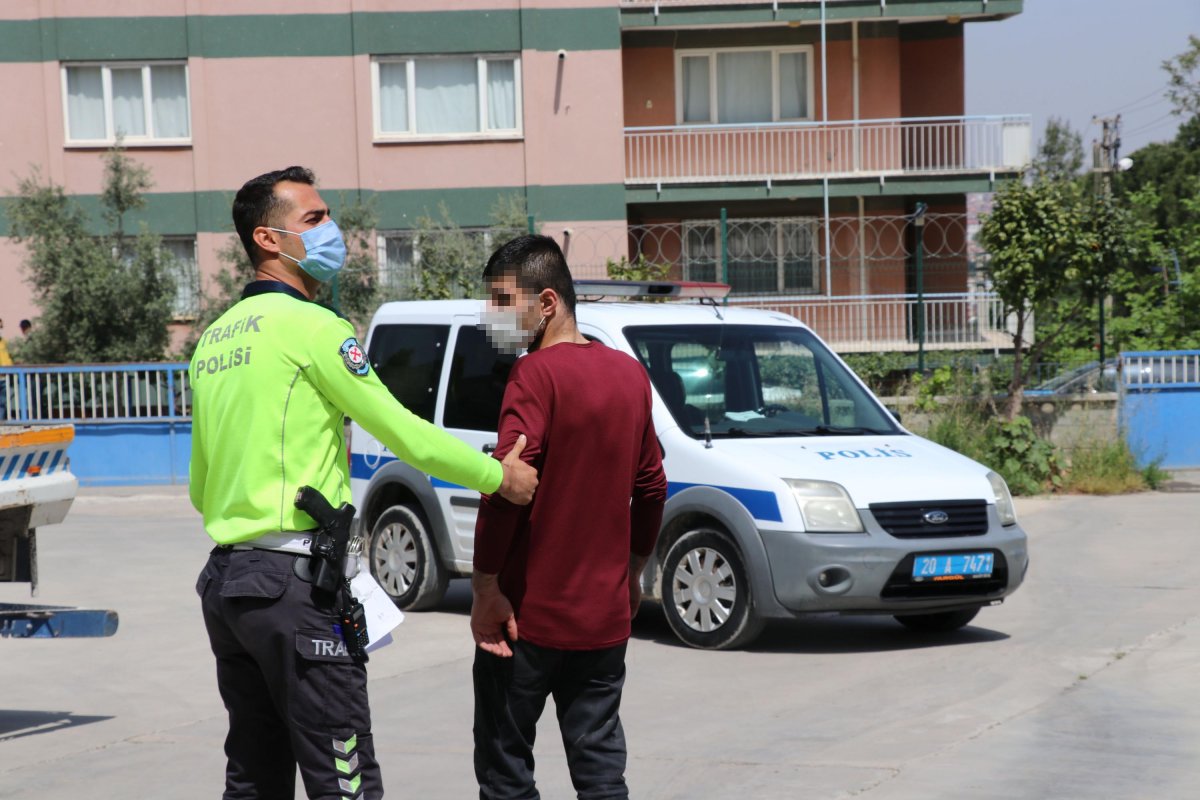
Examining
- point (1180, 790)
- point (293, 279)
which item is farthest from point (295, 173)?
point (1180, 790)

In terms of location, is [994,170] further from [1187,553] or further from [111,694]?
[111,694]

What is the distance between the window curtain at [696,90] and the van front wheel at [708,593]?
2163 cm

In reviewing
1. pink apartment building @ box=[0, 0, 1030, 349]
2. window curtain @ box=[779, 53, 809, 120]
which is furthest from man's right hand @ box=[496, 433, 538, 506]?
window curtain @ box=[779, 53, 809, 120]

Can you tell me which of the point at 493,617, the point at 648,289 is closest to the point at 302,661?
the point at 493,617

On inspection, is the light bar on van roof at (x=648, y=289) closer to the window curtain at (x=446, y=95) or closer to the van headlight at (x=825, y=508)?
the van headlight at (x=825, y=508)

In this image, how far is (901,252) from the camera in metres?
28.7

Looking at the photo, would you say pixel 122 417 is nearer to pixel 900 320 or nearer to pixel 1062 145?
pixel 900 320

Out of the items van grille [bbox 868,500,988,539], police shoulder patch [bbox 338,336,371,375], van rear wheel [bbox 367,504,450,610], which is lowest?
van rear wheel [bbox 367,504,450,610]

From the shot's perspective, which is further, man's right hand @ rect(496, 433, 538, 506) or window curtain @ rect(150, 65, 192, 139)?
window curtain @ rect(150, 65, 192, 139)

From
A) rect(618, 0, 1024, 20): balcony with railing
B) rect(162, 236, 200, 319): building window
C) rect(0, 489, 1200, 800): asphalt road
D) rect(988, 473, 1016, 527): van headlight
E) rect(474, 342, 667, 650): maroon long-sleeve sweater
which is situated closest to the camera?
rect(474, 342, 667, 650): maroon long-sleeve sweater

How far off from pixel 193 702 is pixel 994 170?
901 inches

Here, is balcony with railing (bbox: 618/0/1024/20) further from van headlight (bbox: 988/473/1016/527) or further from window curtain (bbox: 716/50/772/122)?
van headlight (bbox: 988/473/1016/527)

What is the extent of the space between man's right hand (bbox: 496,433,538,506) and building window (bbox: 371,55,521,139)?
79.6ft

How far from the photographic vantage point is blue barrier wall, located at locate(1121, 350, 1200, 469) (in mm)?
17797
